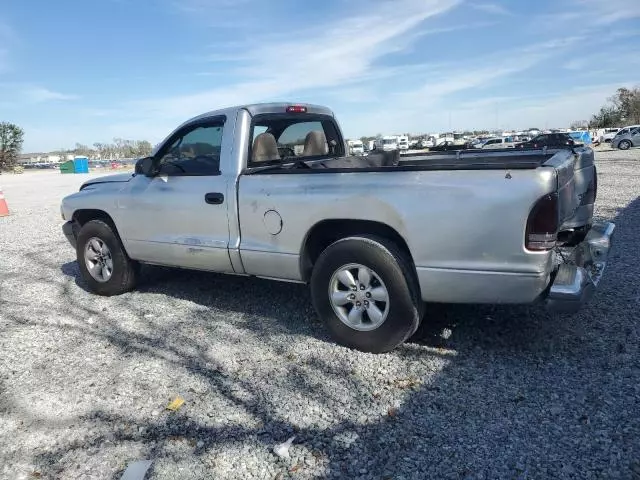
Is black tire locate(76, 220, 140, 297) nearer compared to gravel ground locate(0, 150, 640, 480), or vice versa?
gravel ground locate(0, 150, 640, 480)

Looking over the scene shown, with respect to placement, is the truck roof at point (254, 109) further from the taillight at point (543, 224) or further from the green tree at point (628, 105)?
the green tree at point (628, 105)

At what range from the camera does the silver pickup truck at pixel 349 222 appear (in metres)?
3.08

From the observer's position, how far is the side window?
453cm

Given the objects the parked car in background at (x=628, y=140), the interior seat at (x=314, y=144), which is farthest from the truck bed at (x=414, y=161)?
the parked car in background at (x=628, y=140)

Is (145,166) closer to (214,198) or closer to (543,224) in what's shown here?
(214,198)

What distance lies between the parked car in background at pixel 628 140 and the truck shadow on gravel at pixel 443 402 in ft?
119

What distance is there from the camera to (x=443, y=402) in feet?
10.0

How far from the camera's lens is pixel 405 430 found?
280 cm

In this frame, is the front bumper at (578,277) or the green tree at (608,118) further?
the green tree at (608,118)

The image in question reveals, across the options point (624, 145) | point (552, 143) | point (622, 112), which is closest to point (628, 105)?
point (622, 112)

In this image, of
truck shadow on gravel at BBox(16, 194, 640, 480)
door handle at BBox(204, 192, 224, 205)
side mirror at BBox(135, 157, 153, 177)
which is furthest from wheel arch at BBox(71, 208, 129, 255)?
door handle at BBox(204, 192, 224, 205)

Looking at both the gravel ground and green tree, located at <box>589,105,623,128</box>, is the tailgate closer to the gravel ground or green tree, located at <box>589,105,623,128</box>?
the gravel ground

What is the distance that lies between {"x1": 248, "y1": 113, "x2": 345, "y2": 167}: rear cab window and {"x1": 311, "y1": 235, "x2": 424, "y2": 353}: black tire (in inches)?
52.1

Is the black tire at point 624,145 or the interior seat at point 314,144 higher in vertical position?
the interior seat at point 314,144
